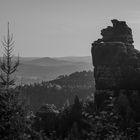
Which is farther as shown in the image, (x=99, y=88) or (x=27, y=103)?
(x=99, y=88)

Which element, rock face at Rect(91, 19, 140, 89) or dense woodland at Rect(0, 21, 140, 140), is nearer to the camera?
dense woodland at Rect(0, 21, 140, 140)

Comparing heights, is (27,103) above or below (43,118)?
above

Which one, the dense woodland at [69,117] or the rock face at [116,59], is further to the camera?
the rock face at [116,59]

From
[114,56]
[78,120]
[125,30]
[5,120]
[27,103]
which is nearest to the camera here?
[5,120]

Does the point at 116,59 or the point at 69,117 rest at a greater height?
the point at 116,59

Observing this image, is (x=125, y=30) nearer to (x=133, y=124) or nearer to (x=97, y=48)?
(x=97, y=48)

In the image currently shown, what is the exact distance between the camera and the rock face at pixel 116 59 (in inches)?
3661

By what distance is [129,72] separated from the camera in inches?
3676

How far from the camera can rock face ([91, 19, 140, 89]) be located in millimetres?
93000

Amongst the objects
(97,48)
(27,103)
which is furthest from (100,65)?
(27,103)

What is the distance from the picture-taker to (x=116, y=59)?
95312 mm

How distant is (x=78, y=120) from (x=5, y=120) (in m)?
68.0

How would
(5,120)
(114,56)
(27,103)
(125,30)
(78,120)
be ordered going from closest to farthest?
(5,120) → (27,103) → (78,120) → (114,56) → (125,30)

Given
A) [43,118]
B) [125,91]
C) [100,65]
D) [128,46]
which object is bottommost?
[43,118]
